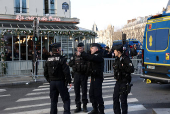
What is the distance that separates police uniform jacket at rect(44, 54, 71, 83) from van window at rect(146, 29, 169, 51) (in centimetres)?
508

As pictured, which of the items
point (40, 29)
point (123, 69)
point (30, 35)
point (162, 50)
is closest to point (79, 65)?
point (123, 69)

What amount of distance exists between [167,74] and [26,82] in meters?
8.20

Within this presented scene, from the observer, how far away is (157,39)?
977cm

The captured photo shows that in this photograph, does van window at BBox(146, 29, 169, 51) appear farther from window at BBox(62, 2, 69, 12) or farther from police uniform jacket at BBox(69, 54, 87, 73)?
window at BBox(62, 2, 69, 12)

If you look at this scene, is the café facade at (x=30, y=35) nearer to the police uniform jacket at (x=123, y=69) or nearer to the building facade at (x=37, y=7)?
the building facade at (x=37, y=7)

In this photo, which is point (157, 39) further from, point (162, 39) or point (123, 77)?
point (123, 77)

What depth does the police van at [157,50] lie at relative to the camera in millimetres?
9352

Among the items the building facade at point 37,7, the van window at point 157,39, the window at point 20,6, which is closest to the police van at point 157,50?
the van window at point 157,39

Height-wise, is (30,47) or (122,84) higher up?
(30,47)

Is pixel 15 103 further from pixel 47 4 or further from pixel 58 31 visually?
pixel 47 4

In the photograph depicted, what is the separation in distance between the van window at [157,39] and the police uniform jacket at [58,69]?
508cm

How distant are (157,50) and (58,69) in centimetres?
531

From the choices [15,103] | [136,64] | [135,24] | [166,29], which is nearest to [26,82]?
[15,103]

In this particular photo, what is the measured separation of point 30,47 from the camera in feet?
63.0
